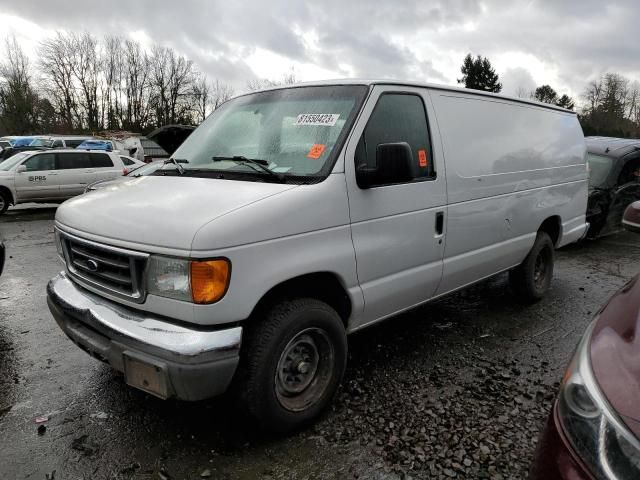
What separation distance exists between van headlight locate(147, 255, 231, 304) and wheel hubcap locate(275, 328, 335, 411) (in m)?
0.61

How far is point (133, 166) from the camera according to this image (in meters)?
14.9

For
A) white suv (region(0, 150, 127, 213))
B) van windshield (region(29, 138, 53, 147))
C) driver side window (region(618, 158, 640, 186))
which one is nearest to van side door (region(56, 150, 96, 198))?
white suv (region(0, 150, 127, 213))

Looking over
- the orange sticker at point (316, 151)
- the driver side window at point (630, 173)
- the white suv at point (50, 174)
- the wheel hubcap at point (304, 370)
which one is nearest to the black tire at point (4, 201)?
the white suv at point (50, 174)

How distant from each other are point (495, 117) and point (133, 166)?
13092 millimetres

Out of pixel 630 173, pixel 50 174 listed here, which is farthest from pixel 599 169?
pixel 50 174

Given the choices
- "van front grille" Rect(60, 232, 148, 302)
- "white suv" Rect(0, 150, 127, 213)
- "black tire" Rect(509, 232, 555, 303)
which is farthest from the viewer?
"white suv" Rect(0, 150, 127, 213)

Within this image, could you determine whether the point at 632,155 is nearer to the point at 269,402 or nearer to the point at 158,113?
the point at 269,402

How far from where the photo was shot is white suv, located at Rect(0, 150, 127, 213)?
515 inches

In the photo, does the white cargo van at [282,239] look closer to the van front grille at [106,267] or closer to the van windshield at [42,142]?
the van front grille at [106,267]

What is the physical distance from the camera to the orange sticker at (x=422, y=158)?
137 inches

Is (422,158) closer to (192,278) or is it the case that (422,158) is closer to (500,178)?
(500,178)

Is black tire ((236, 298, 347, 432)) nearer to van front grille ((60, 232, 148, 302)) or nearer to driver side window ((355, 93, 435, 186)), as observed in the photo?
van front grille ((60, 232, 148, 302))

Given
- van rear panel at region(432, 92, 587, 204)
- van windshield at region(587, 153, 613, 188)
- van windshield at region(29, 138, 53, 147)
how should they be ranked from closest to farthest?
van rear panel at region(432, 92, 587, 204)
van windshield at region(587, 153, 613, 188)
van windshield at region(29, 138, 53, 147)

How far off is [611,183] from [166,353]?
821 centimetres
